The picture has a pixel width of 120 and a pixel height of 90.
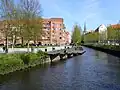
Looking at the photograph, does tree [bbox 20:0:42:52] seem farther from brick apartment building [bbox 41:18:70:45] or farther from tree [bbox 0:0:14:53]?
brick apartment building [bbox 41:18:70:45]

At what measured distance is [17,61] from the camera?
4159 cm

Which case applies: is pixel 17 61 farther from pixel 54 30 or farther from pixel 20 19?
pixel 54 30

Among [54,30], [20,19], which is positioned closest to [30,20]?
[20,19]

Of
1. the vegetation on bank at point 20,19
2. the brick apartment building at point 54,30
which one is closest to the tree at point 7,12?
the vegetation on bank at point 20,19

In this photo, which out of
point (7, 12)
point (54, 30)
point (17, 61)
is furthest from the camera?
point (54, 30)

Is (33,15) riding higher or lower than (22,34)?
higher

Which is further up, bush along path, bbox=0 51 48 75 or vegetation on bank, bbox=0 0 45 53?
vegetation on bank, bbox=0 0 45 53

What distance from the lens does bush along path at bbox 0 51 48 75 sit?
3756cm

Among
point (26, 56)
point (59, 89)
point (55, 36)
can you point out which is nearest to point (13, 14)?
point (26, 56)

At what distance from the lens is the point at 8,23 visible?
59.3 m

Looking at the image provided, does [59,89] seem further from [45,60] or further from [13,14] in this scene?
[13,14]

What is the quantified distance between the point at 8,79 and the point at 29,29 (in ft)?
95.6

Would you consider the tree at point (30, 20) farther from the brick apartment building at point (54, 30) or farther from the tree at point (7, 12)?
the brick apartment building at point (54, 30)

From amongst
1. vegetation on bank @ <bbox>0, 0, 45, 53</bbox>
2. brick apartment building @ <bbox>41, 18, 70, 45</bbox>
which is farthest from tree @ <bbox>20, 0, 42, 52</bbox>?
brick apartment building @ <bbox>41, 18, 70, 45</bbox>
